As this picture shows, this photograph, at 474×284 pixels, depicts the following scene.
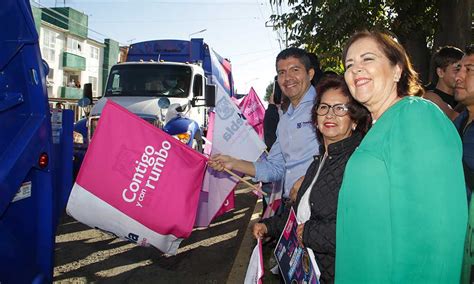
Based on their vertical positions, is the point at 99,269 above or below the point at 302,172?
below

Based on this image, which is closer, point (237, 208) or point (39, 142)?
point (39, 142)

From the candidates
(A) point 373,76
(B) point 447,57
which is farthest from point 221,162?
(B) point 447,57

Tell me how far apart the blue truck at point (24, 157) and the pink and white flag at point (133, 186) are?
0.32 m

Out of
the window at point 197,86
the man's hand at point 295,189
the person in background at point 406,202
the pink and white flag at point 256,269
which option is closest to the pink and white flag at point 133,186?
the man's hand at point 295,189

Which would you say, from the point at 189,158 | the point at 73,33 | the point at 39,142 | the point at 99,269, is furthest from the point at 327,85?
the point at 73,33

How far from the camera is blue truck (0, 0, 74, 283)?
2613mm

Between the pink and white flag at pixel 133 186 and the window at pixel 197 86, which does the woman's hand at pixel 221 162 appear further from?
the window at pixel 197 86

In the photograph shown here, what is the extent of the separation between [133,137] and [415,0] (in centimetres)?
678

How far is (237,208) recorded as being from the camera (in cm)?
802

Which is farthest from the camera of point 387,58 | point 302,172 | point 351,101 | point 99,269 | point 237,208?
point 237,208

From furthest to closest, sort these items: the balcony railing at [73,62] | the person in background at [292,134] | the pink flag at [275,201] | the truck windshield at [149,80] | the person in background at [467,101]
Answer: the balcony railing at [73,62]
the truck windshield at [149,80]
the pink flag at [275,201]
the person in background at [292,134]
the person in background at [467,101]

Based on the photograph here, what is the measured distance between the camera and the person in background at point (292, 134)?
3156mm

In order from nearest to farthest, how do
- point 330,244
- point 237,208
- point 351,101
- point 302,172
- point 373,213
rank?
point 373,213 → point 330,244 → point 351,101 → point 302,172 → point 237,208

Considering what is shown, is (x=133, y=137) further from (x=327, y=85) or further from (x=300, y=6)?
(x=300, y=6)
